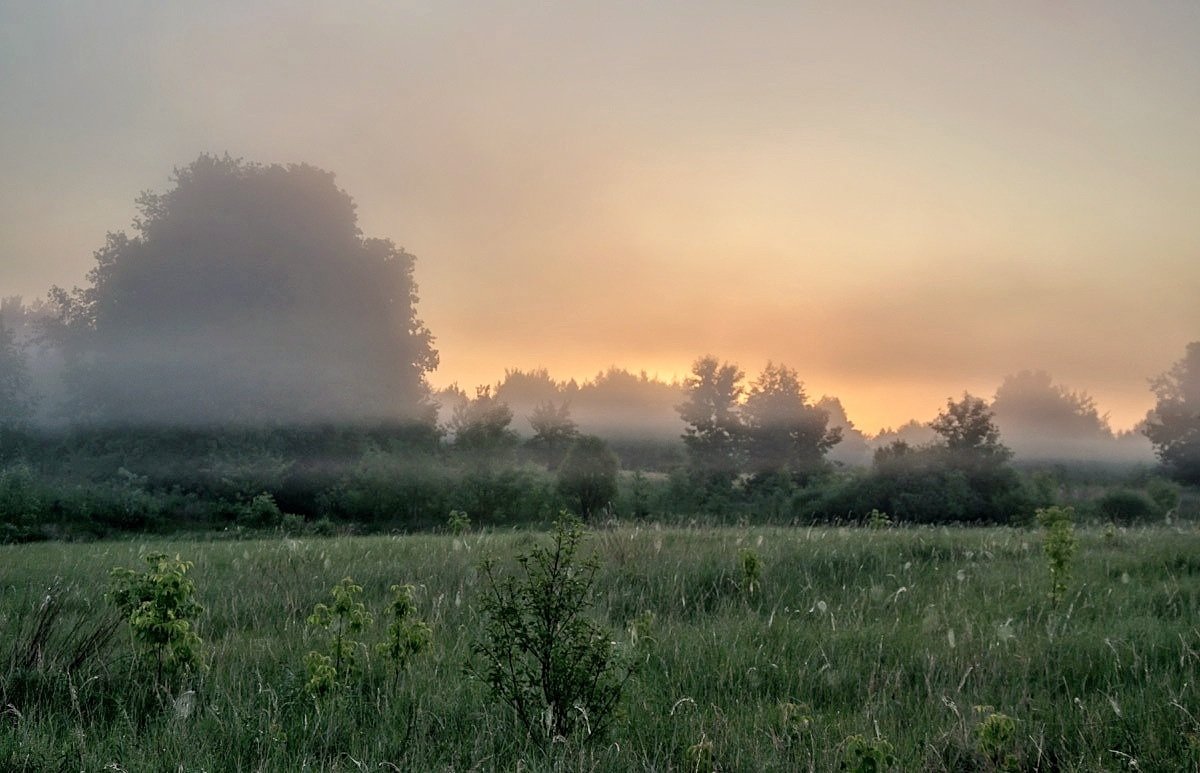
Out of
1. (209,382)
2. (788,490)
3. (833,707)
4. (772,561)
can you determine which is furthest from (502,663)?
(788,490)

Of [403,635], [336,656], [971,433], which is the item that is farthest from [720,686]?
[971,433]

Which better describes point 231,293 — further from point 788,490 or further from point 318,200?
point 788,490

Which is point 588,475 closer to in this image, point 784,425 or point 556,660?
point 784,425

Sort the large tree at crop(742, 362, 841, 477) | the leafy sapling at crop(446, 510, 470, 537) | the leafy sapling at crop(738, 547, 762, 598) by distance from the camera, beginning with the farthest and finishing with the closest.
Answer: the large tree at crop(742, 362, 841, 477)
the leafy sapling at crop(446, 510, 470, 537)
the leafy sapling at crop(738, 547, 762, 598)

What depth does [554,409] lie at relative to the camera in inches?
1892

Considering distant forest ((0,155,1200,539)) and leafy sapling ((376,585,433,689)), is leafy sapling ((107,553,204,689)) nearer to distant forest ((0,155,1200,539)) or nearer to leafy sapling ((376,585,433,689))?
leafy sapling ((376,585,433,689))

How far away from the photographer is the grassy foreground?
3.75 m

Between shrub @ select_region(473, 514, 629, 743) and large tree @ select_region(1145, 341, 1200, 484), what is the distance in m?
61.1

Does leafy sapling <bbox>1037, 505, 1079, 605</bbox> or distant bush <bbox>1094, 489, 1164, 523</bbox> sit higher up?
leafy sapling <bbox>1037, 505, 1079, 605</bbox>

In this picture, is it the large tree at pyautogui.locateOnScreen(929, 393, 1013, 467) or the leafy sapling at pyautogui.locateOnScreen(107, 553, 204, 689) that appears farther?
the large tree at pyautogui.locateOnScreen(929, 393, 1013, 467)

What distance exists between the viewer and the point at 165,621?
4.85m

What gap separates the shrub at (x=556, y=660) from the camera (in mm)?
3984

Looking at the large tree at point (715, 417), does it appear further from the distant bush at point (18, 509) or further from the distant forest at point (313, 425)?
the distant bush at point (18, 509)

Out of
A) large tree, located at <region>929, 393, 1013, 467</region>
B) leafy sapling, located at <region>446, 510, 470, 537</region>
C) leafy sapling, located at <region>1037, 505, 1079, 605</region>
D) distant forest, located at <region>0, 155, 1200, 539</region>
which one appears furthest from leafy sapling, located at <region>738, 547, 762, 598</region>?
large tree, located at <region>929, 393, 1013, 467</region>
